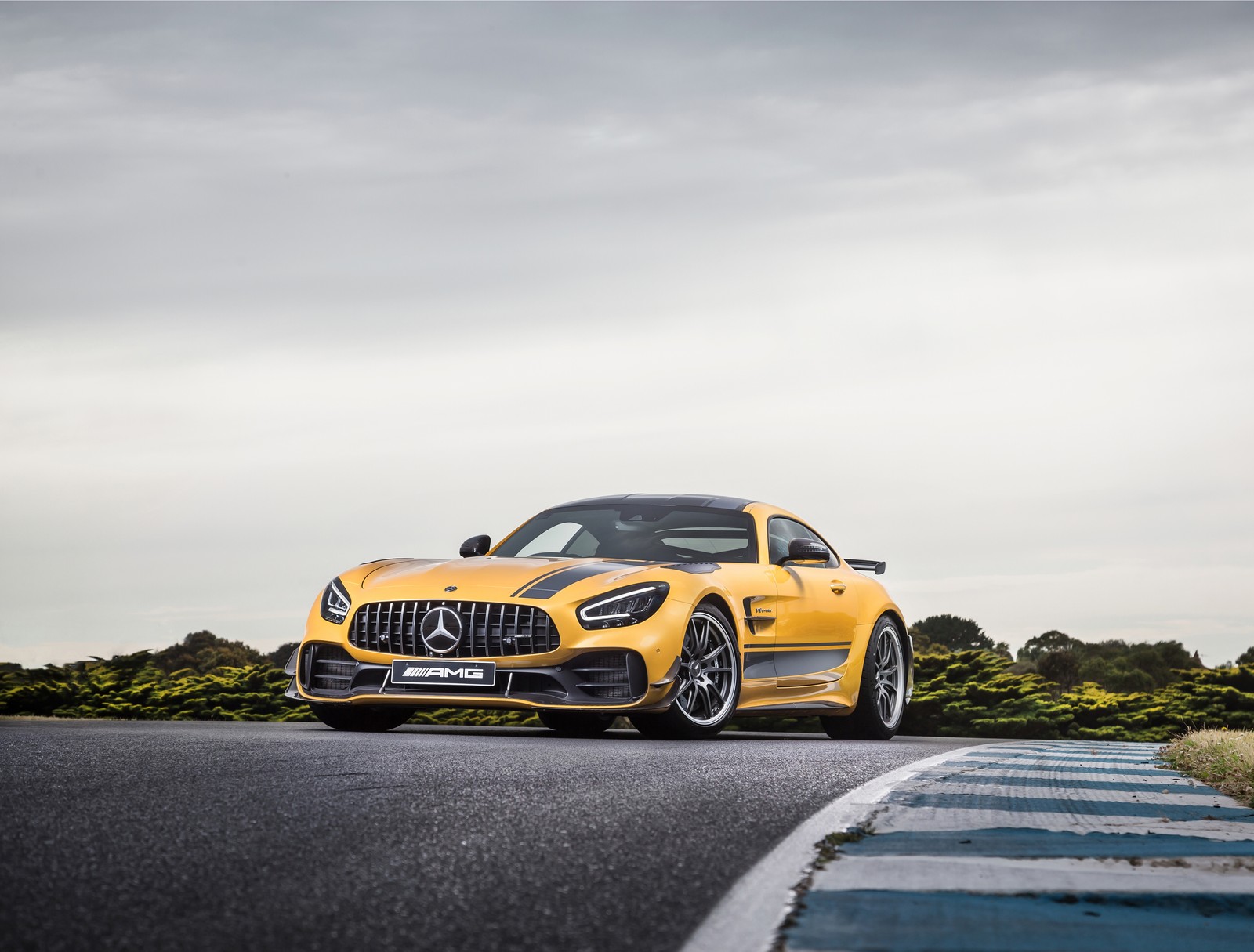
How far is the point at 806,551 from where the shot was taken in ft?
29.7

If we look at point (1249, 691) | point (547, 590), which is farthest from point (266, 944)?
point (1249, 691)

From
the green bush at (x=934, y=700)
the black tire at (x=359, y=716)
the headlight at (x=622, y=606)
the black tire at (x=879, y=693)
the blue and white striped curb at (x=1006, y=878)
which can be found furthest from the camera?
the green bush at (x=934, y=700)

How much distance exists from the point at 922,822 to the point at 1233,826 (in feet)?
3.25

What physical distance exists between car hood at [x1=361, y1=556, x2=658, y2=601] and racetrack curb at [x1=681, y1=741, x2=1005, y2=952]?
10.9ft

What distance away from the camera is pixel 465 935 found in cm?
254

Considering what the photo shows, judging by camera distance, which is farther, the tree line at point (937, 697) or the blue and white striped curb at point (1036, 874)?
the tree line at point (937, 697)

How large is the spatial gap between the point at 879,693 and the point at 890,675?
0.33 meters

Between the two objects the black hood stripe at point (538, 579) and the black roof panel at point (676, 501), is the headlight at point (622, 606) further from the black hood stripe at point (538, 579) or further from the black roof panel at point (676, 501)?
the black roof panel at point (676, 501)

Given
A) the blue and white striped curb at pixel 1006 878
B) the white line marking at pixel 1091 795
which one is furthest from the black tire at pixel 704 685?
the blue and white striped curb at pixel 1006 878

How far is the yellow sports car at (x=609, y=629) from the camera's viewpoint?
760cm

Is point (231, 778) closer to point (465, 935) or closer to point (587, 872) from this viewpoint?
point (587, 872)

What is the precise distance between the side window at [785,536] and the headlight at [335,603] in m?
2.92

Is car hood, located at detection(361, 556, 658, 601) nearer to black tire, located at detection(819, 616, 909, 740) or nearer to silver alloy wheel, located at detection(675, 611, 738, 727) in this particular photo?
silver alloy wheel, located at detection(675, 611, 738, 727)

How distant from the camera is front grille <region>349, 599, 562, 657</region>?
7.60 m
